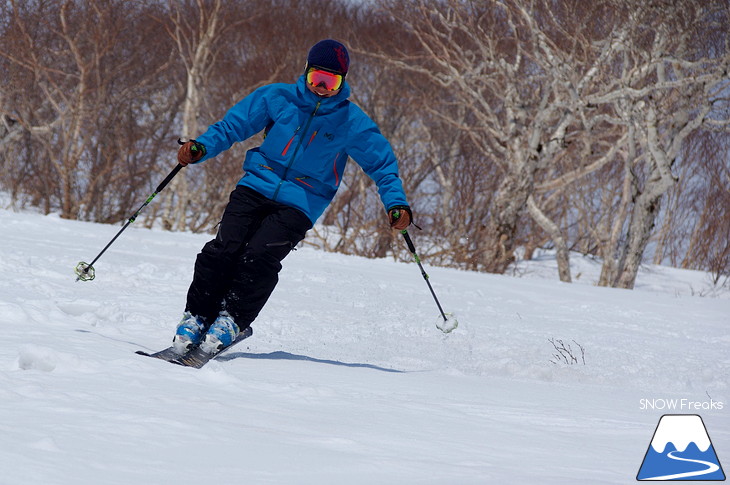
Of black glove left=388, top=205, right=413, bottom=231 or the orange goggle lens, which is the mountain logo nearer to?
black glove left=388, top=205, right=413, bottom=231

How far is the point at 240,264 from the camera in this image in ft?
12.5

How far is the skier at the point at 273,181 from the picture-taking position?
12.5 ft

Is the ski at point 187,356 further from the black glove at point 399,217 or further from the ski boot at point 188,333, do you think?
the black glove at point 399,217

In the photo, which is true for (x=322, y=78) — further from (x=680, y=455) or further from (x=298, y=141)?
(x=680, y=455)

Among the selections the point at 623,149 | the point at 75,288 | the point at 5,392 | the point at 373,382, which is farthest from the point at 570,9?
the point at 5,392

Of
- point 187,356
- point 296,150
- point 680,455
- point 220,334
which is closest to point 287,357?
point 220,334

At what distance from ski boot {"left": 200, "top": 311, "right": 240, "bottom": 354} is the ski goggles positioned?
1.16 m

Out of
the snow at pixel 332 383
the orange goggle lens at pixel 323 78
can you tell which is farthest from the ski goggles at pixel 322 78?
the snow at pixel 332 383

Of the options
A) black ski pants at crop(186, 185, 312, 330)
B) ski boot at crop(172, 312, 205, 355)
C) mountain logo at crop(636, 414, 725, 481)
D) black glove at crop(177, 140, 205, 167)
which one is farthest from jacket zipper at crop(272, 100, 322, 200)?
mountain logo at crop(636, 414, 725, 481)

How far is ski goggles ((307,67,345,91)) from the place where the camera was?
12.8 feet

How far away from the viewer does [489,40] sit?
47.3 ft

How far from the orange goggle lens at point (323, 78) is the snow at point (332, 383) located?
4.31 ft

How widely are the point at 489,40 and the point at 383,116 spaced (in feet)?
22.4

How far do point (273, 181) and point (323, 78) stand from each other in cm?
54
